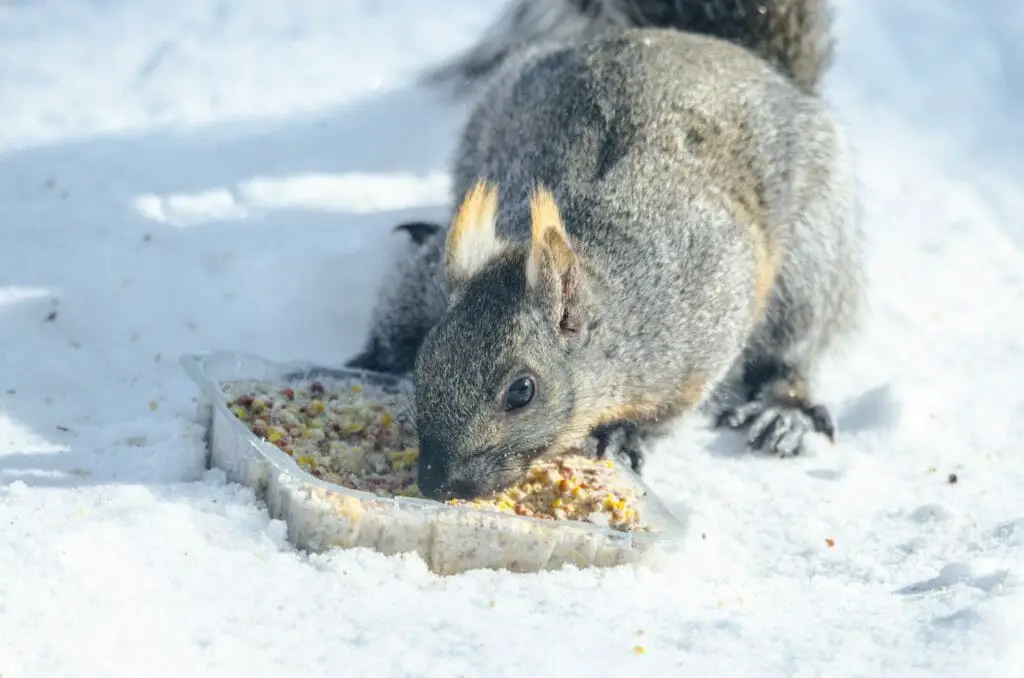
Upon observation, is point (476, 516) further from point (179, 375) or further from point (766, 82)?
point (766, 82)

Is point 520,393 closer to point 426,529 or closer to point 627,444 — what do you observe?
point 426,529

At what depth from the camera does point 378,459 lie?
127 inches

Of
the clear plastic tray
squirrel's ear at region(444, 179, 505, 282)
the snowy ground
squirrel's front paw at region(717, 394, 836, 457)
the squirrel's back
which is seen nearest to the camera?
the snowy ground

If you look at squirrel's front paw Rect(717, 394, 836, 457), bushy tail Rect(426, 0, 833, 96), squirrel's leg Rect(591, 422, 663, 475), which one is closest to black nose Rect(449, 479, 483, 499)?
squirrel's leg Rect(591, 422, 663, 475)

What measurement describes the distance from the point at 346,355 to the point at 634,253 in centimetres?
112

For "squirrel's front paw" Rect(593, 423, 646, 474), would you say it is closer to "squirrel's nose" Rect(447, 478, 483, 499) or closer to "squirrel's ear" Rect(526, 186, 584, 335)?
"squirrel's ear" Rect(526, 186, 584, 335)

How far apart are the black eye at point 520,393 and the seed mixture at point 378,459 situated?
0.20 metres

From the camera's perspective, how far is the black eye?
3.00 meters

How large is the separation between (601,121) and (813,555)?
4.25ft

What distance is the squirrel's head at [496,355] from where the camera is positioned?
9.64 feet

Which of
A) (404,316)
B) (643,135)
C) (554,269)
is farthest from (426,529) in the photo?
(643,135)

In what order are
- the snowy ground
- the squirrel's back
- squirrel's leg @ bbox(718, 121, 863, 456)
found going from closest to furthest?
the snowy ground → the squirrel's back → squirrel's leg @ bbox(718, 121, 863, 456)

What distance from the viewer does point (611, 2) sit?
4.70 meters

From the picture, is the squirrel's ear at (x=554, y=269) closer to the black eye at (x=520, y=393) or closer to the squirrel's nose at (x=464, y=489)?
the black eye at (x=520, y=393)
